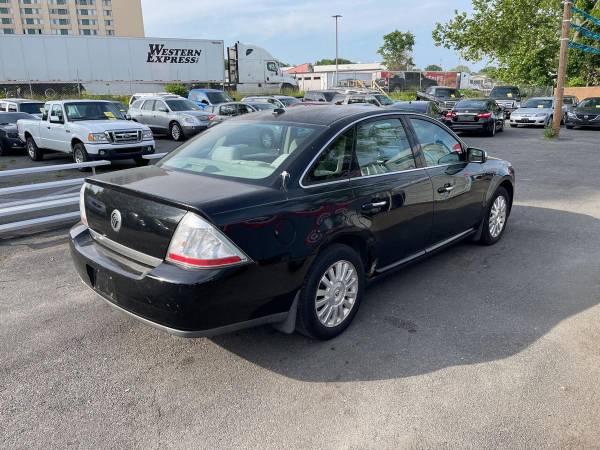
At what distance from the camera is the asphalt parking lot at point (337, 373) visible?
2.71 meters

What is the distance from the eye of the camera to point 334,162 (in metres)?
3.66

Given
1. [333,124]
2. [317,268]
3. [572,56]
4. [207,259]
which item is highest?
[572,56]

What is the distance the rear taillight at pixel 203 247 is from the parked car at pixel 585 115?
23303 millimetres

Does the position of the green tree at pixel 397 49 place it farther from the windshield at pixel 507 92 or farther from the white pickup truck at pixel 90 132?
the white pickup truck at pixel 90 132

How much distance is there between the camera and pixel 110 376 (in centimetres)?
323

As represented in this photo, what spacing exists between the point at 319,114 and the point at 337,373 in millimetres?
2033

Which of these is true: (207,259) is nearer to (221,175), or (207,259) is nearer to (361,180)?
(221,175)

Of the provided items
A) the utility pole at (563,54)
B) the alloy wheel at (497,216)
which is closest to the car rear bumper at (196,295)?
the alloy wheel at (497,216)

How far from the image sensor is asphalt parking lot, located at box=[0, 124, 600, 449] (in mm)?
2715

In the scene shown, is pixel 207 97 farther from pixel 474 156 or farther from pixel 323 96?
pixel 474 156

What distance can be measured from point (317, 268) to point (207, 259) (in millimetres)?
828

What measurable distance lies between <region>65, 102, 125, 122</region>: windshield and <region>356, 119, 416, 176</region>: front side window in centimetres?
989

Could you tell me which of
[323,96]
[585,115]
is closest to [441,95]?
[323,96]

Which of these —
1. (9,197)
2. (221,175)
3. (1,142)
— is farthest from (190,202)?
(1,142)
